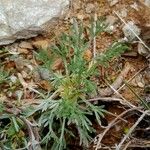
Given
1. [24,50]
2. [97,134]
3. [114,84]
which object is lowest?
[97,134]

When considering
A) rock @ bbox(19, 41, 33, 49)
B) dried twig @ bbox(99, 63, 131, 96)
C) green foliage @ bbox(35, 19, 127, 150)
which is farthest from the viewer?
rock @ bbox(19, 41, 33, 49)

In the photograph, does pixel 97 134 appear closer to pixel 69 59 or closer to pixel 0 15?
pixel 69 59

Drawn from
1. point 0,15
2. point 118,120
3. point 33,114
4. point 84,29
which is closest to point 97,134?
point 118,120

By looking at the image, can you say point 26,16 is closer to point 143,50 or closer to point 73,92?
point 73,92

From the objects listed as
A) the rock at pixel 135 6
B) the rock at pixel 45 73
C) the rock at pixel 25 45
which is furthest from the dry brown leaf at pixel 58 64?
the rock at pixel 135 6

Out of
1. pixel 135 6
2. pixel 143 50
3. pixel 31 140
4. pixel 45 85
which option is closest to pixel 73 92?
pixel 45 85

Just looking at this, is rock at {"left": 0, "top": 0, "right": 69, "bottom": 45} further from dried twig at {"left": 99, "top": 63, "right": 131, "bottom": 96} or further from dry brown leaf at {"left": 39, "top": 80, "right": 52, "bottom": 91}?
dried twig at {"left": 99, "top": 63, "right": 131, "bottom": 96}

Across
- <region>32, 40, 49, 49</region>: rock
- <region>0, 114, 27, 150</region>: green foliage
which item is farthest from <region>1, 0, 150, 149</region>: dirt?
<region>0, 114, 27, 150</region>: green foliage

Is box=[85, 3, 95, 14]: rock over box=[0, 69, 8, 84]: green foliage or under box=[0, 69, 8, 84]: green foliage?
over
